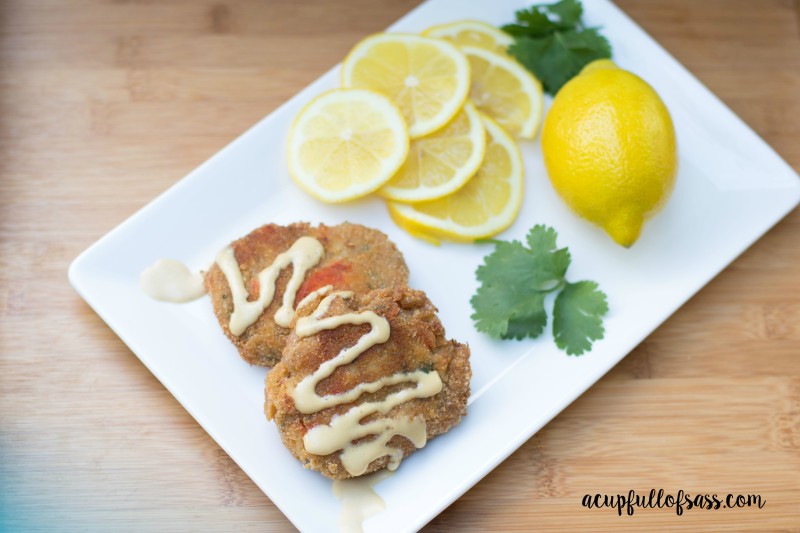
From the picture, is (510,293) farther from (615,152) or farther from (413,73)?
(413,73)

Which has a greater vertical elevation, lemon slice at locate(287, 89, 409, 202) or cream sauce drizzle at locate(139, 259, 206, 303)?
lemon slice at locate(287, 89, 409, 202)

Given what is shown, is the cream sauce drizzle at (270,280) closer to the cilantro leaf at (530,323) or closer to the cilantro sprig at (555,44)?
the cilantro leaf at (530,323)

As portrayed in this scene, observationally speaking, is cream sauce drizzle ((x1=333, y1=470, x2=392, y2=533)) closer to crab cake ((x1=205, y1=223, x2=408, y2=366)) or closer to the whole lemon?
crab cake ((x1=205, y1=223, x2=408, y2=366))

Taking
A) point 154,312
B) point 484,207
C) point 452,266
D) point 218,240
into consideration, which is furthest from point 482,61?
point 154,312

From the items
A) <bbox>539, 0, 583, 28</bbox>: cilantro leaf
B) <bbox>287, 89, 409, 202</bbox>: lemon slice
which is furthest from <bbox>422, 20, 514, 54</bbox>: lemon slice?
<bbox>287, 89, 409, 202</bbox>: lemon slice

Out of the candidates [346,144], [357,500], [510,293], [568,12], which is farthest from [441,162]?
[357,500]

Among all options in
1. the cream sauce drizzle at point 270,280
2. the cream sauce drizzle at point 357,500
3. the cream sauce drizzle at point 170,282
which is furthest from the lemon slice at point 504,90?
the cream sauce drizzle at point 357,500

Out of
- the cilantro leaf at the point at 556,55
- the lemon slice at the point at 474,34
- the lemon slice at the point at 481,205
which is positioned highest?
the lemon slice at the point at 474,34
